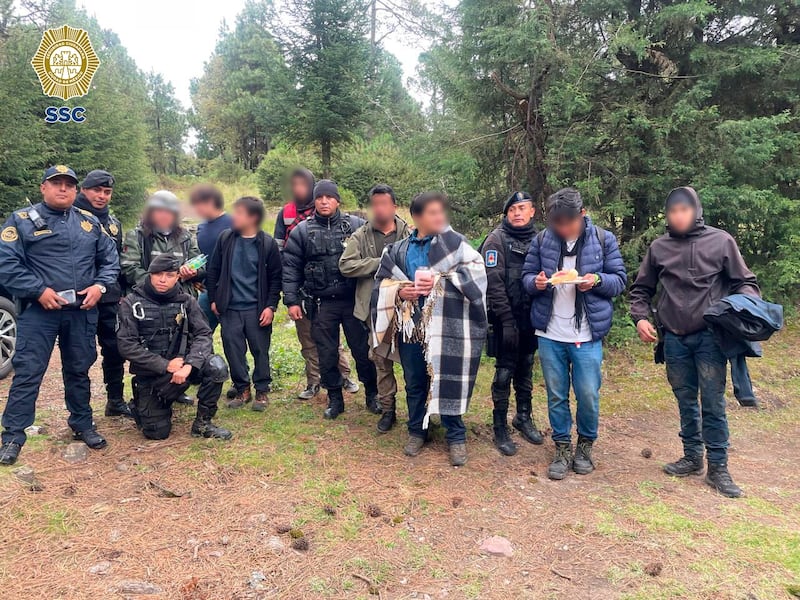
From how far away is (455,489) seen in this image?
3900mm

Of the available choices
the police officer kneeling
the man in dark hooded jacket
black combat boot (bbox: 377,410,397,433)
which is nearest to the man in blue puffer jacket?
the man in dark hooded jacket

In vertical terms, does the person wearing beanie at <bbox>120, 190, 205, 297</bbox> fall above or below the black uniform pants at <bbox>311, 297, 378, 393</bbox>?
above

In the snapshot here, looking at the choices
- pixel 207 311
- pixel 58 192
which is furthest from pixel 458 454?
pixel 58 192

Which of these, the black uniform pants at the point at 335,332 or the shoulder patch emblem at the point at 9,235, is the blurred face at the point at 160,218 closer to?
the shoulder patch emblem at the point at 9,235

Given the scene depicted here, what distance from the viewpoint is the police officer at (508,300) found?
4.36 metres

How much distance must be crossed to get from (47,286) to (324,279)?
2131 millimetres

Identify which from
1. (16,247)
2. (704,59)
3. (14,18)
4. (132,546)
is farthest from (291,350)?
(14,18)

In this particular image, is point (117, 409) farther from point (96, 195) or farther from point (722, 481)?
point (722, 481)

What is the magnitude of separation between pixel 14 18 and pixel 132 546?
55.5 ft

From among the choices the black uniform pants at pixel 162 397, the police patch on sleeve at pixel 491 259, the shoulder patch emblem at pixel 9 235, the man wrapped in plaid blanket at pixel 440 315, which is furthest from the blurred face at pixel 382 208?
the shoulder patch emblem at pixel 9 235

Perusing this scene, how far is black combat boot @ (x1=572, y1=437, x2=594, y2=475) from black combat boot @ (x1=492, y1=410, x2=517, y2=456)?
1.64ft

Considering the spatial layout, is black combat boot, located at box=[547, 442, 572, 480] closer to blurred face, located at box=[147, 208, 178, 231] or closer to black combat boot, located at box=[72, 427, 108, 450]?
black combat boot, located at box=[72, 427, 108, 450]

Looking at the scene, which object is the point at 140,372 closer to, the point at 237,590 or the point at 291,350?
the point at 237,590

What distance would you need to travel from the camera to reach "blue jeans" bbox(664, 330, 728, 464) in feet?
12.8
